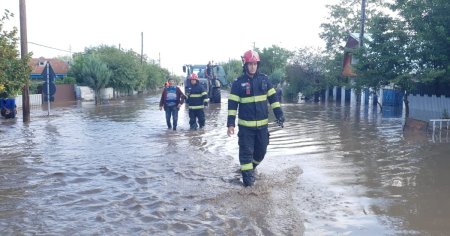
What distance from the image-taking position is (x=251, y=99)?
6781 millimetres

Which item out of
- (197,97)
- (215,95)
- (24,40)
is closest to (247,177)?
(197,97)

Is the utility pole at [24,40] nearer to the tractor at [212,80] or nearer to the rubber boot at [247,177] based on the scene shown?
the tractor at [212,80]

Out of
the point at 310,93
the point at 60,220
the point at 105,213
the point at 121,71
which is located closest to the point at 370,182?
the point at 105,213

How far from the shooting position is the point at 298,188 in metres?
6.61

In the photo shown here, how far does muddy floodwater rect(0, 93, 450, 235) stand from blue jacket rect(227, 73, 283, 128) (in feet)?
3.15

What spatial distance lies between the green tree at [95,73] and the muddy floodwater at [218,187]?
76.6 ft

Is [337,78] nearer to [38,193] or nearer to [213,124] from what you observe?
[213,124]

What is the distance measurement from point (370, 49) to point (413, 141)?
18.5 ft

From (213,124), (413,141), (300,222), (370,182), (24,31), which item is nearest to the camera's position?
(300,222)

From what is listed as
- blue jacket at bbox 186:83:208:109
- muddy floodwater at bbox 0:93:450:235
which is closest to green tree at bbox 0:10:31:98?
muddy floodwater at bbox 0:93:450:235

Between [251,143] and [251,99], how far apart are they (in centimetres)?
66

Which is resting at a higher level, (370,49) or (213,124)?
(370,49)

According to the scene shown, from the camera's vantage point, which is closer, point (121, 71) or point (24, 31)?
point (24, 31)

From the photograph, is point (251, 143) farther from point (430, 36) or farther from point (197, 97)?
point (430, 36)
